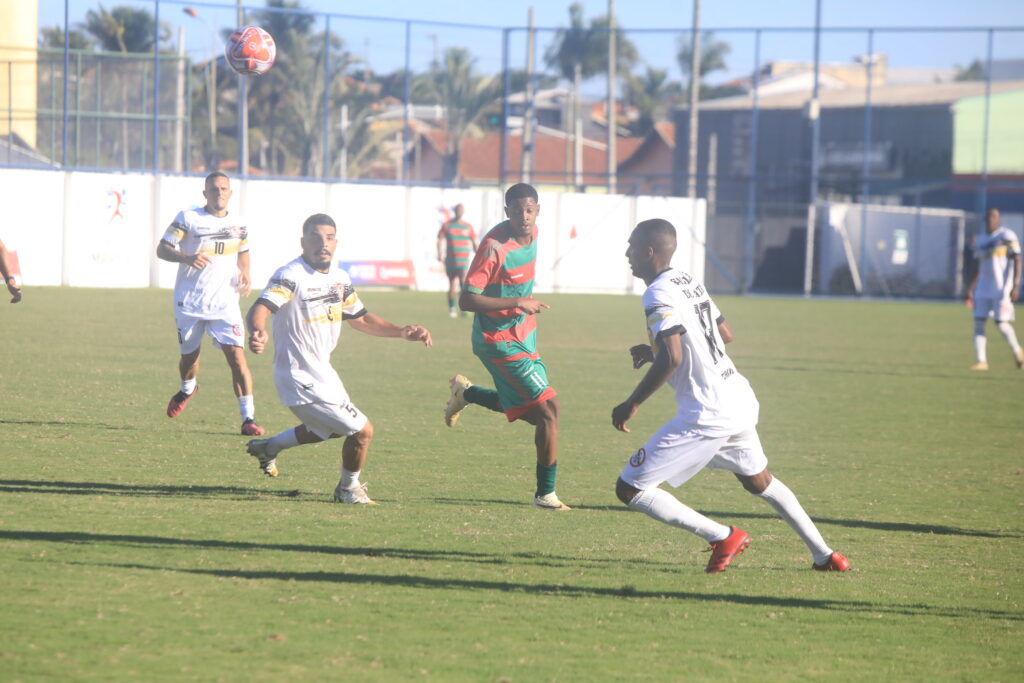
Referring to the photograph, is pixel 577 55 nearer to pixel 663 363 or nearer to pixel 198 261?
pixel 198 261

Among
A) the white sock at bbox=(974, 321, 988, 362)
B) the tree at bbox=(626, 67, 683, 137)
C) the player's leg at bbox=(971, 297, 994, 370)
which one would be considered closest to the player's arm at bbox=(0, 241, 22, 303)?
the player's leg at bbox=(971, 297, 994, 370)

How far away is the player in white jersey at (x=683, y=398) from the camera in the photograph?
6.14 meters

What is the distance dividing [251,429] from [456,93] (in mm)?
32624

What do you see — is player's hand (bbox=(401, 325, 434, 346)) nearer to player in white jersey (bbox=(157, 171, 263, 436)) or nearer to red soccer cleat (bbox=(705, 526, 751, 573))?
red soccer cleat (bbox=(705, 526, 751, 573))

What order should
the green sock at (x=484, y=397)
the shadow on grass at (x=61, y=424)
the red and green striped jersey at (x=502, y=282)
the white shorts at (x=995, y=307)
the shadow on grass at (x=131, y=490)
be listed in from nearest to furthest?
the shadow on grass at (x=131, y=490)
the red and green striped jersey at (x=502, y=282)
the green sock at (x=484, y=397)
the shadow on grass at (x=61, y=424)
the white shorts at (x=995, y=307)

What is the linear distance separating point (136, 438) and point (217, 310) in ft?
4.85

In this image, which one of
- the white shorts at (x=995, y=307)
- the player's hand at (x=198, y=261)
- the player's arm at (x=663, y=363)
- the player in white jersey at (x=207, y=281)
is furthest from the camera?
the white shorts at (x=995, y=307)

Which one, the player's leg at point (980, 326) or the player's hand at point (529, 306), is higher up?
the player's hand at point (529, 306)

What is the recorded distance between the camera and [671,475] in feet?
20.8

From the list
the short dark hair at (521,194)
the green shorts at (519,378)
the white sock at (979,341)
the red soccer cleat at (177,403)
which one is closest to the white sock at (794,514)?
the green shorts at (519,378)

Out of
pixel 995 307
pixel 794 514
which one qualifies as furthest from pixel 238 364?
pixel 995 307

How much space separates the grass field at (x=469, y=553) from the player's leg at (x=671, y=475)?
29cm

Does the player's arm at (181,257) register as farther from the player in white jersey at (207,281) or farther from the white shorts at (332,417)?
the white shorts at (332,417)

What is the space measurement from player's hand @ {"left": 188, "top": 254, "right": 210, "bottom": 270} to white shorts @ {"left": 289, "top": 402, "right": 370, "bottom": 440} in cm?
341
